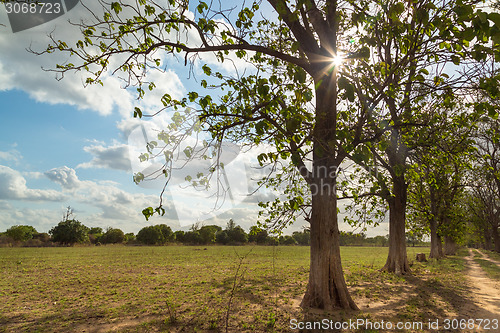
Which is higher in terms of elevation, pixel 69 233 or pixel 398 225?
pixel 398 225

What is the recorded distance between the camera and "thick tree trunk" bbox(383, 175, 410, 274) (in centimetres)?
1600

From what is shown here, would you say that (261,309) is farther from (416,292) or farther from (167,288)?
(416,292)

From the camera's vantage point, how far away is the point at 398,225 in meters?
16.0

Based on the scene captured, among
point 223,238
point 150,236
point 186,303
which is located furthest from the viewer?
point 223,238

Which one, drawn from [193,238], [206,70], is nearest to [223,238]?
[193,238]

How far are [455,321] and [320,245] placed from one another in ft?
14.2

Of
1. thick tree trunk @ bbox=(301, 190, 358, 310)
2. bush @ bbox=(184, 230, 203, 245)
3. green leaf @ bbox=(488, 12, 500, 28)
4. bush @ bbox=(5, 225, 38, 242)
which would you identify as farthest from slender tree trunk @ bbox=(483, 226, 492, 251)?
bush @ bbox=(5, 225, 38, 242)

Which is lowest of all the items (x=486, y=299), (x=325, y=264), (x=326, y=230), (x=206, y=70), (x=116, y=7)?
(x=486, y=299)

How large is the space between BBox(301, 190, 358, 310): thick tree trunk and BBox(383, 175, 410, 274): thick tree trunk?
9939 mm

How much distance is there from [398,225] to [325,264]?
1065cm

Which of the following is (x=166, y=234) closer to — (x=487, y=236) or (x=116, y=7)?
(x=487, y=236)

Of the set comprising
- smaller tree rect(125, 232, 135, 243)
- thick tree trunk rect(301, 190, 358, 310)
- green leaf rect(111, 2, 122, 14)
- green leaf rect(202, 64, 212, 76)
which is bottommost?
smaller tree rect(125, 232, 135, 243)

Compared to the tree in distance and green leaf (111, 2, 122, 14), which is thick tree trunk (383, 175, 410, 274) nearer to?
green leaf (111, 2, 122, 14)

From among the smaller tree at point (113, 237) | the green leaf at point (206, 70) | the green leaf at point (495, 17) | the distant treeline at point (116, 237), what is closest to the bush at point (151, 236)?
the distant treeline at point (116, 237)
